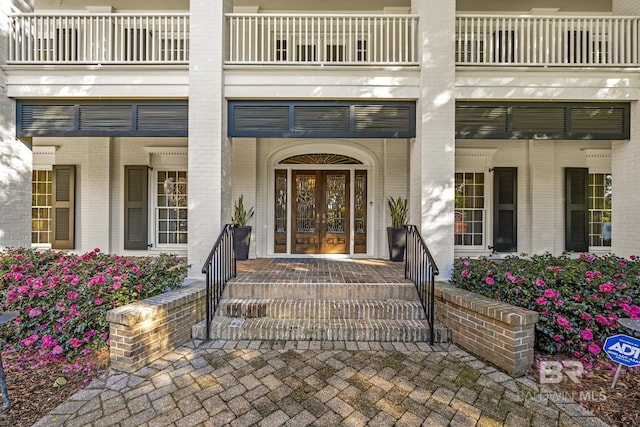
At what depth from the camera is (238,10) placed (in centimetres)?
674

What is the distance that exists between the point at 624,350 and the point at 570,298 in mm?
738

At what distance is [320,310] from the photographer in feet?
12.6

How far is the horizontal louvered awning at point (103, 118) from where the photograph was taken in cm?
495

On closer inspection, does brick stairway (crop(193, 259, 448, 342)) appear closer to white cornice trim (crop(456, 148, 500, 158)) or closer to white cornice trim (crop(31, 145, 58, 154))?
white cornice trim (crop(456, 148, 500, 158))

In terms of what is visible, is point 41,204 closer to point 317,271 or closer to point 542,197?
point 317,271


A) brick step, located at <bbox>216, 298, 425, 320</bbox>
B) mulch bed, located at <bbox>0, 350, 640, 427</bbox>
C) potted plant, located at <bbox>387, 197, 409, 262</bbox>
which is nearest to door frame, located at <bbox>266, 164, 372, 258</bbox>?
potted plant, located at <bbox>387, 197, 409, 262</bbox>

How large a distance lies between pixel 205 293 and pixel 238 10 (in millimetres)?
6531

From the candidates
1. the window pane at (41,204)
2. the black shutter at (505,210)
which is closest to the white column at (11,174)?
the window pane at (41,204)

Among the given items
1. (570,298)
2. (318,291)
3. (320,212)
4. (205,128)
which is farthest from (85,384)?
(320,212)

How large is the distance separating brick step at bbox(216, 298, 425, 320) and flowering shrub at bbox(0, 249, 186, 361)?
95 cm

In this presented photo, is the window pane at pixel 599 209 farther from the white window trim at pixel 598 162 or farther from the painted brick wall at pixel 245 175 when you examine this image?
the painted brick wall at pixel 245 175

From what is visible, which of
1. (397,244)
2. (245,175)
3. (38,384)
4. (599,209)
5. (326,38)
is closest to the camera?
(38,384)

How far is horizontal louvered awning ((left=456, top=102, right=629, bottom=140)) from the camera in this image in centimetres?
490

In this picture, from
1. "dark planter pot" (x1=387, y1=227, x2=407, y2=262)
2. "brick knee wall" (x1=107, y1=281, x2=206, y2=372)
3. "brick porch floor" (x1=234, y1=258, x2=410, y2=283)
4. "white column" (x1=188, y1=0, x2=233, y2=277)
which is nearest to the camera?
"brick knee wall" (x1=107, y1=281, x2=206, y2=372)
